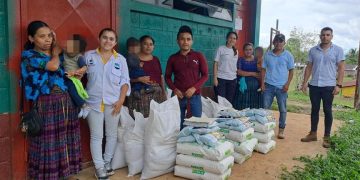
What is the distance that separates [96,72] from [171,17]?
2.02 m

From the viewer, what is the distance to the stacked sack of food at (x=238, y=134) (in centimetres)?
405

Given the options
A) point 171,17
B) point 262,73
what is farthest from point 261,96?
point 171,17

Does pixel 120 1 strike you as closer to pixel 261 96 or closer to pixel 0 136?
pixel 0 136

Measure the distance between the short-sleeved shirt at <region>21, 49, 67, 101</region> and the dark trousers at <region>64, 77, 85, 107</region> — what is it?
253mm

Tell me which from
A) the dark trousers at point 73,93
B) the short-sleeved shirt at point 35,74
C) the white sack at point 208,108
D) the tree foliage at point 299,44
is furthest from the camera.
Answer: the tree foliage at point 299,44

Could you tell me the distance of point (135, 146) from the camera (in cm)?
366

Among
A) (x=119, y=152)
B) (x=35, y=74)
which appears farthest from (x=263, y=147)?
(x=35, y=74)

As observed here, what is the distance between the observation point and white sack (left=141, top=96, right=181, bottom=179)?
351cm

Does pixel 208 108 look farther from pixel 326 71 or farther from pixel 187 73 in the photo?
pixel 326 71

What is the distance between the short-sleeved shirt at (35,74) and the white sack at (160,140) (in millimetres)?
1109

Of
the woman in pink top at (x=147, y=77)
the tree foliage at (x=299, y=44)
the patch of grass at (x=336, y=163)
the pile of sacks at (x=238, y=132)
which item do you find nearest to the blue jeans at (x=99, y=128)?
the woman in pink top at (x=147, y=77)

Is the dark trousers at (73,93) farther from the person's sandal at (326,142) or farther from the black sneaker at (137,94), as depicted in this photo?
the person's sandal at (326,142)

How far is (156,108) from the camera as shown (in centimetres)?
357

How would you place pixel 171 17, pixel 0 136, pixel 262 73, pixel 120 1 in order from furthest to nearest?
pixel 262 73
pixel 171 17
pixel 120 1
pixel 0 136
